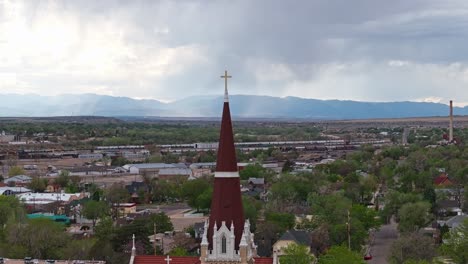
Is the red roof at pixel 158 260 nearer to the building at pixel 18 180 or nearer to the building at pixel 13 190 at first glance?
the building at pixel 13 190

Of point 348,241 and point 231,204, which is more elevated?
point 231,204

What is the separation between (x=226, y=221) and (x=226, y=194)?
116 centimetres

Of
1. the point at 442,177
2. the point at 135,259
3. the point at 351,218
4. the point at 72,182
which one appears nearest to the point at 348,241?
the point at 351,218

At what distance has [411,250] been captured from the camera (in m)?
63.9

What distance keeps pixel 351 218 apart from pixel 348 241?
657 centimetres

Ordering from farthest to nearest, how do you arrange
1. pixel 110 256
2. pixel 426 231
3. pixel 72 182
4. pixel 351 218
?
pixel 72 182 → pixel 426 231 → pixel 351 218 → pixel 110 256

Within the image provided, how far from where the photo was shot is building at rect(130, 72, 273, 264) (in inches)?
1307

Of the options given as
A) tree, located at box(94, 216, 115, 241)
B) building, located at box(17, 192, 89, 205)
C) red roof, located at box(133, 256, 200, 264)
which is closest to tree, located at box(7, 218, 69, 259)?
tree, located at box(94, 216, 115, 241)

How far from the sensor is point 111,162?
191875 millimetres

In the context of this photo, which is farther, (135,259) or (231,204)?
(135,259)

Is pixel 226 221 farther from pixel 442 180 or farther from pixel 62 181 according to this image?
pixel 62 181

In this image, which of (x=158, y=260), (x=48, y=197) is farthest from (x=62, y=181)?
(x=158, y=260)

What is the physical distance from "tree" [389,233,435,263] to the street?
5373 mm

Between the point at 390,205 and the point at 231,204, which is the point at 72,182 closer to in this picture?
the point at 390,205
